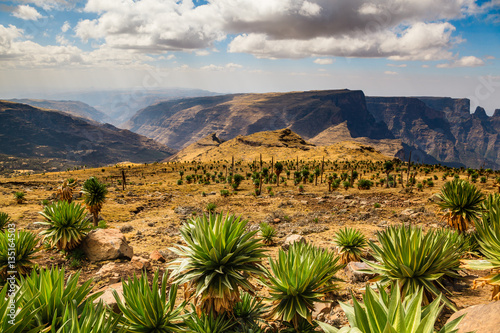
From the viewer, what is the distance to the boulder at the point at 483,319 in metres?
3.77

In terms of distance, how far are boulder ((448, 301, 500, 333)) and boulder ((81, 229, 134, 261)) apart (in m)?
10.1

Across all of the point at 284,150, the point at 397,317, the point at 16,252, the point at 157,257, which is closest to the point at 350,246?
the point at 157,257

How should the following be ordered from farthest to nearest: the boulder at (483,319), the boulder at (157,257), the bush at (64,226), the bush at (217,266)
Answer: the boulder at (157,257)
the bush at (64,226)
the bush at (217,266)
the boulder at (483,319)

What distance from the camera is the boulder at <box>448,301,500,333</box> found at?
3771 mm

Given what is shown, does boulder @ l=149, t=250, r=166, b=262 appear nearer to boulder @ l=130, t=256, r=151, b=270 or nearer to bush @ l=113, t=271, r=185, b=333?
boulder @ l=130, t=256, r=151, b=270

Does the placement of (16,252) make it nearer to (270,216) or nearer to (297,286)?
(297,286)

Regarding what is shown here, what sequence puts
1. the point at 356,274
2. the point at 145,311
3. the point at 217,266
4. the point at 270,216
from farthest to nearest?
1. the point at 270,216
2. the point at 356,274
3. the point at 217,266
4. the point at 145,311

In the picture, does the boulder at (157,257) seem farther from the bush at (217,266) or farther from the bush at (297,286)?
the bush at (297,286)

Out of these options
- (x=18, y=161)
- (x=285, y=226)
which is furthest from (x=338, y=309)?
(x=18, y=161)

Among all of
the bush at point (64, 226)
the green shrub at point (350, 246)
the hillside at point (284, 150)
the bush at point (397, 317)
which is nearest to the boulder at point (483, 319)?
the bush at point (397, 317)

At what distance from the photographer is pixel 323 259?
5.38 meters

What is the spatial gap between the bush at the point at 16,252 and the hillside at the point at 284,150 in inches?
2861

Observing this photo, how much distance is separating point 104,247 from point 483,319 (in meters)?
10.7

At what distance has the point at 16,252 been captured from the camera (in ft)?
24.7
